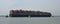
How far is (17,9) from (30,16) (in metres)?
0.26

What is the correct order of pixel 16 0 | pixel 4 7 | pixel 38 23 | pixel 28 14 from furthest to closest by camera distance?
pixel 16 0 < pixel 4 7 < pixel 28 14 < pixel 38 23

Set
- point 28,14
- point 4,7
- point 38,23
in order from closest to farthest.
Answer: point 38,23, point 28,14, point 4,7

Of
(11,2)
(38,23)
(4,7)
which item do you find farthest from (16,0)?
(38,23)

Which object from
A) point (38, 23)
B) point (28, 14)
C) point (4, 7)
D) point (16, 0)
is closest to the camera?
point (38, 23)

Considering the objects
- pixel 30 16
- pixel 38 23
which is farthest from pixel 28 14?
pixel 38 23

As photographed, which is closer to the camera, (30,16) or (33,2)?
(30,16)

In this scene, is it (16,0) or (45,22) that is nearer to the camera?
(45,22)

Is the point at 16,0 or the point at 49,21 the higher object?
the point at 16,0

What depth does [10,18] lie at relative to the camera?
1.13m

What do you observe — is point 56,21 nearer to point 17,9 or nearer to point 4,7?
point 17,9

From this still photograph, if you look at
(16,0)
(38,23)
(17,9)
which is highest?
(16,0)

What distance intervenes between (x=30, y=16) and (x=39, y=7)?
0.86 ft

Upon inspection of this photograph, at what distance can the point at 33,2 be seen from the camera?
142 centimetres

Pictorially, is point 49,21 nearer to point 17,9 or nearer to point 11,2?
point 17,9
